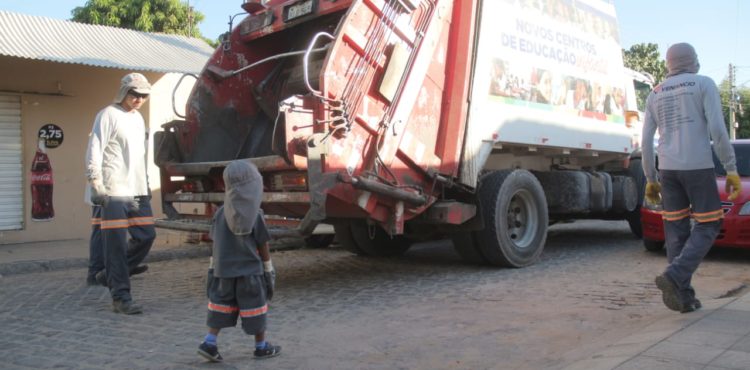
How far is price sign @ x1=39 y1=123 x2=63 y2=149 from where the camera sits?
10.1 metres

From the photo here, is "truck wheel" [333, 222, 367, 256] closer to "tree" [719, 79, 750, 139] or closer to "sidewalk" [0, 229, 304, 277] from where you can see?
"sidewalk" [0, 229, 304, 277]

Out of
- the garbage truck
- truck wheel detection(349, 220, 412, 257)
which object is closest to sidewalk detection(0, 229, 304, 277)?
truck wheel detection(349, 220, 412, 257)

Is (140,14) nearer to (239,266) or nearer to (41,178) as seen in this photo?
(41,178)

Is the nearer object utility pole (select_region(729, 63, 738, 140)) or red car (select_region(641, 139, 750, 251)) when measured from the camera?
red car (select_region(641, 139, 750, 251))

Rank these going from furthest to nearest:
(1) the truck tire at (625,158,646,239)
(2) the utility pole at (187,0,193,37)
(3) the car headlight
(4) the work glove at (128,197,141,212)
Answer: (2) the utility pole at (187,0,193,37)
(1) the truck tire at (625,158,646,239)
(3) the car headlight
(4) the work glove at (128,197,141,212)

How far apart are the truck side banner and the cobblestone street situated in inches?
53.7

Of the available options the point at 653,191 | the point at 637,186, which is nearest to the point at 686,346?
the point at 653,191

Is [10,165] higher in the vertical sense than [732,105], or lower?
lower

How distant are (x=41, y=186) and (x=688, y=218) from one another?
8938mm

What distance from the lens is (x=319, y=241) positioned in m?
9.38

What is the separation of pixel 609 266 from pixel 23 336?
18.5 feet

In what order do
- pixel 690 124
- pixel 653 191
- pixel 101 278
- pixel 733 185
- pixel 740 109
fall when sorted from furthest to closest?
pixel 740 109 < pixel 101 278 < pixel 653 191 < pixel 690 124 < pixel 733 185

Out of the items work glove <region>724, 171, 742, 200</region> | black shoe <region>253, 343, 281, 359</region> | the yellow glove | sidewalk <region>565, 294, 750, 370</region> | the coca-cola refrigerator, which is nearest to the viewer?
sidewalk <region>565, 294, 750, 370</region>

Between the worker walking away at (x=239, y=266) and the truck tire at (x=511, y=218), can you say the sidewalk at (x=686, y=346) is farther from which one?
the truck tire at (x=511, y=218)
